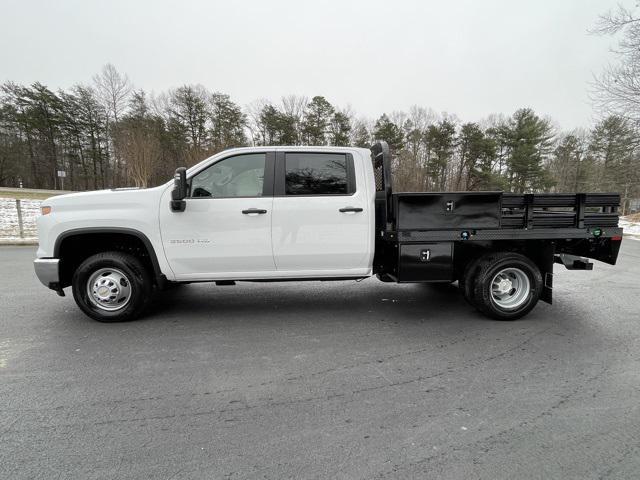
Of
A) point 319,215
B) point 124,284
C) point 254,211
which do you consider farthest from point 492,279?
point 124,284

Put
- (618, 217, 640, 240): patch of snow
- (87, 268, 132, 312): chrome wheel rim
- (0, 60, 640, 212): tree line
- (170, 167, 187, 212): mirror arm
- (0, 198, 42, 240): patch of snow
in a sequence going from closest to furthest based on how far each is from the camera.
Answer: (170, 167, 187, 212): mirror arm
(87, 268, 132, 312): chrome wheel rim
(0, 198, 42, 240): patch of snow
(618, 217, 640, 240): patch of snow
(0, 60, 640, 212): tree line

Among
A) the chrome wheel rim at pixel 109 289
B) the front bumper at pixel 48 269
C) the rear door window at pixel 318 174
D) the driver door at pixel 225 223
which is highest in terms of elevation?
the rear door window at pixel 318 174

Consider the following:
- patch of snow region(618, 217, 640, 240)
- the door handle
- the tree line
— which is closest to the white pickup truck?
the door handle

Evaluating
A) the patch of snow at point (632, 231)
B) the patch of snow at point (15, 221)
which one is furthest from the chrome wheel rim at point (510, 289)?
the patch of snow at point (632, 231)

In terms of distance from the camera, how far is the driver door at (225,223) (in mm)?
4113

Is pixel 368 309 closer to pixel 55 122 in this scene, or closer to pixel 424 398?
pixel 424 398

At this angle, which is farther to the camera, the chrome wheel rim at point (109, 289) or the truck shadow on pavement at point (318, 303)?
the truck shadow on pavement at point (318, 303)

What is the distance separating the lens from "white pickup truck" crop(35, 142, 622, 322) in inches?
162

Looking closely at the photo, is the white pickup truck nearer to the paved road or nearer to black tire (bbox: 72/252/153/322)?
black tire (bbox: 72/252/153/322)

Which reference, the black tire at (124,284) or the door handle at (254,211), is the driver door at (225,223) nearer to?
the door handle at (254,211)

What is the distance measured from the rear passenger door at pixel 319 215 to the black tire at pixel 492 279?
1419 mm

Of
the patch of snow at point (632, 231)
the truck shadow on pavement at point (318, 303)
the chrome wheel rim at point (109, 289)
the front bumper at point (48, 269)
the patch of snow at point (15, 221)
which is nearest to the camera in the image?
the front bumper at point (48, 269)

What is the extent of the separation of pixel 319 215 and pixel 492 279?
2.28m

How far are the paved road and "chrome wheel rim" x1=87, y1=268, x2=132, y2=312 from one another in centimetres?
26
